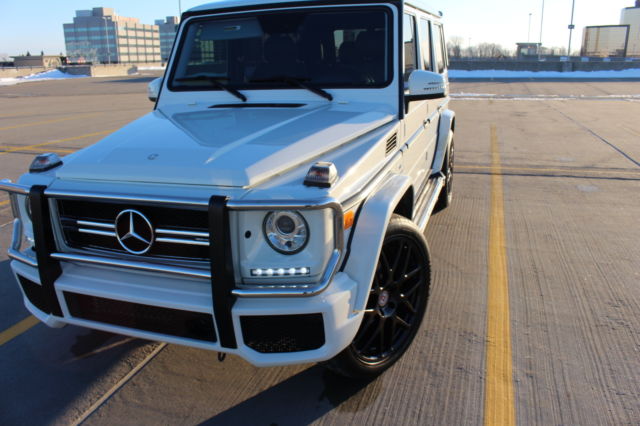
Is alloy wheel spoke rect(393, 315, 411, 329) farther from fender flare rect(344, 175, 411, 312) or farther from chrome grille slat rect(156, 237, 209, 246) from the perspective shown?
chrome grille slat rect(156, 237, 209, 246)

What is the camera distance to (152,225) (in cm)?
231

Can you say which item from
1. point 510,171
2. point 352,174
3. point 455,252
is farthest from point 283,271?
point 510,171

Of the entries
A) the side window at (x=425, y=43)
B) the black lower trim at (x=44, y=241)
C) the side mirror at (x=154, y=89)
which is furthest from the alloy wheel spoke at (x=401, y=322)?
the side mirror at (x=154, y=89)

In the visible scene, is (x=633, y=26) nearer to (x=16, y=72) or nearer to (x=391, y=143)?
(x=16, y=72)

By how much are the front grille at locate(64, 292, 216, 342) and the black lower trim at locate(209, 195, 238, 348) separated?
0.26 feet

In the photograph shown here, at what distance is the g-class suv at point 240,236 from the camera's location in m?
2.18

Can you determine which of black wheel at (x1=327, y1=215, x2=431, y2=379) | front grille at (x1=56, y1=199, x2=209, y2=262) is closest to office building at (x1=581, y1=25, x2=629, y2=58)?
black wheel at (x1=327, y1=215, x2=431, y2=379)

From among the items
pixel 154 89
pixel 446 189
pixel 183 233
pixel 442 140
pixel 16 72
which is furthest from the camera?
pixel 16 72

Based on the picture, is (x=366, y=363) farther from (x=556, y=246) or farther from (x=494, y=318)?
(x=556, y=246)

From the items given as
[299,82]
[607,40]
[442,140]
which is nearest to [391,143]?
[299,82]

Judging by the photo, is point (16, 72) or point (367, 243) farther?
point (16, 72)

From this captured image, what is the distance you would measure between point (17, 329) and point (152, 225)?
6.08 ft

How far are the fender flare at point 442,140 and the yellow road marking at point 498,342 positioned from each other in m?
0.85

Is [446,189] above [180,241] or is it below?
below
